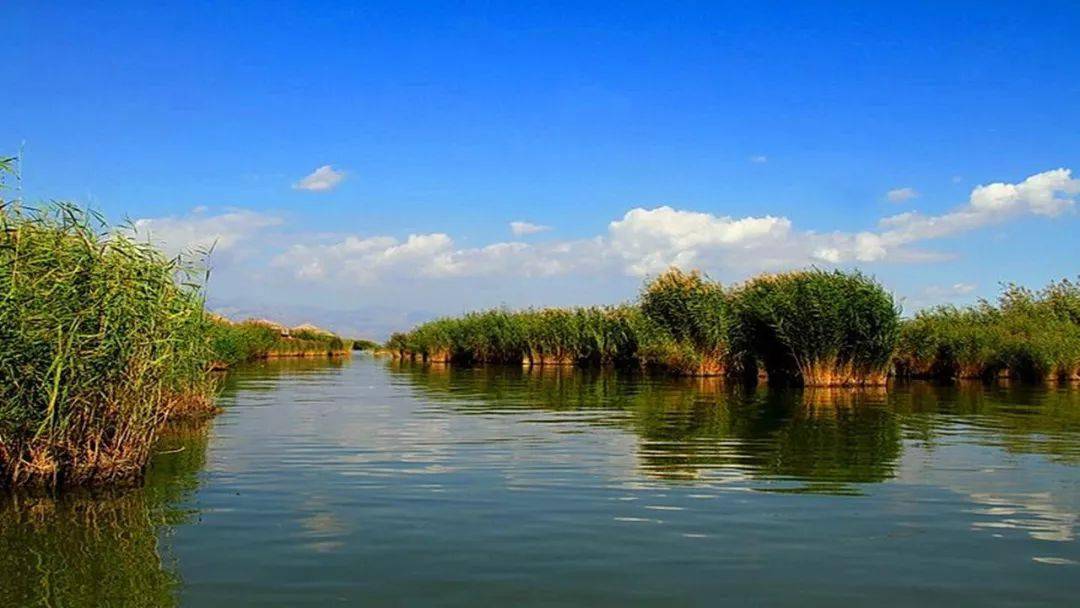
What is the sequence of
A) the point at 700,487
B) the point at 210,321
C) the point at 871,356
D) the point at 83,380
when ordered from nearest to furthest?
the point at 83,380, the point at 700,487, the point at 210,321, the point at 871,356

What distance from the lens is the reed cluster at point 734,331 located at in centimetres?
3016

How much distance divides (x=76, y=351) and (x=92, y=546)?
2.69 meters

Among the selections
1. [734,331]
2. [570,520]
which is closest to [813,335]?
[734,331]

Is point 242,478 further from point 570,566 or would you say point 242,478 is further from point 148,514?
point 570,566

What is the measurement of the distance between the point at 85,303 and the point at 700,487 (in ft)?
23.9

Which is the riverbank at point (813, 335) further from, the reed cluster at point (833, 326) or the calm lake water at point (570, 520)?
the calm lake water at point (570, 520)

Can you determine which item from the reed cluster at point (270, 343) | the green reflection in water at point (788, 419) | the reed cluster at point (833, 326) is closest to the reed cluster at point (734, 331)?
the reed cluster at point (833, 326)

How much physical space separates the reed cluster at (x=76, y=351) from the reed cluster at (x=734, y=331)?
23.0m

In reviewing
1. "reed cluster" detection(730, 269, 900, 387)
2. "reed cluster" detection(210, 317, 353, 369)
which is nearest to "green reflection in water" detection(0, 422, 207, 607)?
"reed cluster" detection(730, 269, 900, 387)

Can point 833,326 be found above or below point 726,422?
above

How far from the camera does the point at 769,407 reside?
22781mm

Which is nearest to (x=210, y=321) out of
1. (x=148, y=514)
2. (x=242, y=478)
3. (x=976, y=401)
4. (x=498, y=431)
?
(x=498, y=431)

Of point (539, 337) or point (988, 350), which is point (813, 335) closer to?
point (988, 350)

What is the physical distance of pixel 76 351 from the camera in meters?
10.3
